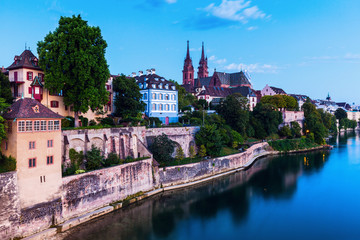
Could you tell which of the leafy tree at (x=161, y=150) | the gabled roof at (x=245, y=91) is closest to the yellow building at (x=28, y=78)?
the leafy tree at (x=161, y=150)

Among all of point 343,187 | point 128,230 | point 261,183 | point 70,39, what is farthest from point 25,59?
point 343,187

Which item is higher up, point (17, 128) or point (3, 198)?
point (17, 128)

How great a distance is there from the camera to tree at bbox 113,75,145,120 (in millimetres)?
38469

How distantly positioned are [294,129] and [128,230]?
56.4 metres

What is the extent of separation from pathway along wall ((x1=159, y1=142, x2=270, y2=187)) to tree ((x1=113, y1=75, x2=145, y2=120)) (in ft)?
33.4

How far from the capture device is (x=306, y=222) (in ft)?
81.4

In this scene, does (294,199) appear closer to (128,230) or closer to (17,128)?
(128,230)

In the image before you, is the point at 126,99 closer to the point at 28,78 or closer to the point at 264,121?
the point at 28,78

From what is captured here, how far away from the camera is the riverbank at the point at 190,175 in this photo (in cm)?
2125

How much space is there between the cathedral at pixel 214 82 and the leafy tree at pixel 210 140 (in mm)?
39374

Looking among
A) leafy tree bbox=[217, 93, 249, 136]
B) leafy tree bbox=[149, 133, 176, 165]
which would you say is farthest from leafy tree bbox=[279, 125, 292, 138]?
leafy tree bbox=[149, 133, 176, 165]

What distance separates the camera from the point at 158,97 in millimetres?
46562

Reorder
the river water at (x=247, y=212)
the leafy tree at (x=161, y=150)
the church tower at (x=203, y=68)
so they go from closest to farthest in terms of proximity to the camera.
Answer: the river water at (x=247, y=212)
the leafy tree at (x=161, y=150)
the church tower at (x=203, y=68)

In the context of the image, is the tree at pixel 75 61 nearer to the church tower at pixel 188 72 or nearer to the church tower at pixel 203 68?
the church tower at pixel 188 72
